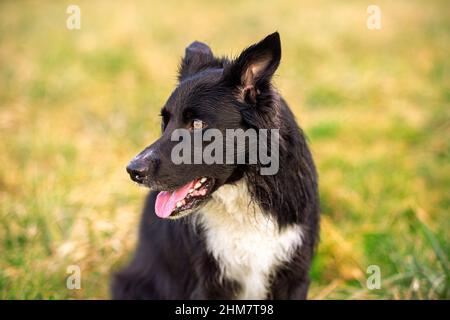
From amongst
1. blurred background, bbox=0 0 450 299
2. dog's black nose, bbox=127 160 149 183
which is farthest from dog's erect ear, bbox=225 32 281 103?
blurred background, bbox=0 0 450 299

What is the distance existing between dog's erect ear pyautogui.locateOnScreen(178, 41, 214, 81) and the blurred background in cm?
189

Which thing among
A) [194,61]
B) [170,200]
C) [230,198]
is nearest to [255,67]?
[194,61]

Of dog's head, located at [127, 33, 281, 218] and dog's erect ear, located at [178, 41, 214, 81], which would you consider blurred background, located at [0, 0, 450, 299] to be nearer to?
dog's head, located at [127, 33, 281, 218]

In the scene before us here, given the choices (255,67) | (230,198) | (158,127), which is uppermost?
(255,67)

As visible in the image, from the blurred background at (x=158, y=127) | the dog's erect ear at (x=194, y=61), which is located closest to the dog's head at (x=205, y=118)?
the dog's erect ear at (x=194, y=61)

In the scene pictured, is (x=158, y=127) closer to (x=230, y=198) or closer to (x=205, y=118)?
(x=230, y=198)

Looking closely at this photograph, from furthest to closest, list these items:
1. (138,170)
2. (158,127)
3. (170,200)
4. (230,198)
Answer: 1. (158,127)
2. (230,198)
3. (170,200)
4. (138,170)

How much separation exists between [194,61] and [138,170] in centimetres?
87

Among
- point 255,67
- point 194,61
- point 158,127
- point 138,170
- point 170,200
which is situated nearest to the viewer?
point 138,170

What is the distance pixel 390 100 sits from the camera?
7.86 meters

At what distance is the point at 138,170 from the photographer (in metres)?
2.70

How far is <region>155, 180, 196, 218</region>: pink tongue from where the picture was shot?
289 cm
